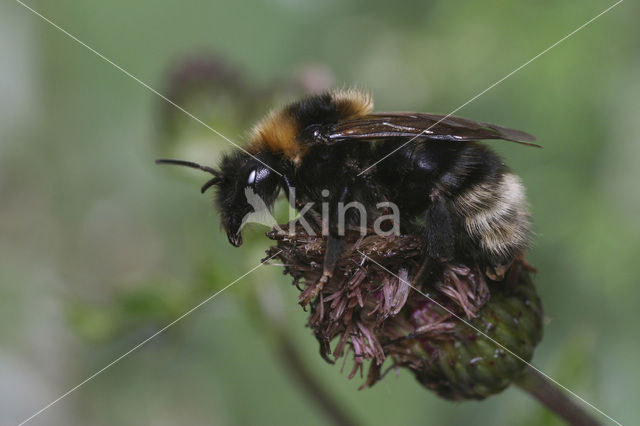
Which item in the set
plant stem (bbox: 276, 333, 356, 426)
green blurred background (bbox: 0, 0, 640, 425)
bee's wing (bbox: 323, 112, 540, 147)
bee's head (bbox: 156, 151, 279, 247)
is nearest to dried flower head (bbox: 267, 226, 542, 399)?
bee's head (bbox: 156, 151, 279, 247)

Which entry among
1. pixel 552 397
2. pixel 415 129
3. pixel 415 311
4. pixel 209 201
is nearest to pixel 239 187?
pixel 415 129

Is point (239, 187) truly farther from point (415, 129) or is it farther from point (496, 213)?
point (496, 213)

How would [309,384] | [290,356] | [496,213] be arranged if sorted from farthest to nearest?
[290,356] < [309,384] < [496,213]

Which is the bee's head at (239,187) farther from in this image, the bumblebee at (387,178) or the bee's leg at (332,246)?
the bee's leg at (332,246)

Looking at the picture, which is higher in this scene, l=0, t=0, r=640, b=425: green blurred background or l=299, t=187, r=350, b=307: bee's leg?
l=0, t=0, r=640, b=425: green blurred background

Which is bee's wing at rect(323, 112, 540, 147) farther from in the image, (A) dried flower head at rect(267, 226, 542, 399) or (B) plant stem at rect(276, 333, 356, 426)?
(B) plant stem at rect(276, 333, 356, 426)

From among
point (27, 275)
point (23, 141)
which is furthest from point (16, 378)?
point (23, 141)
